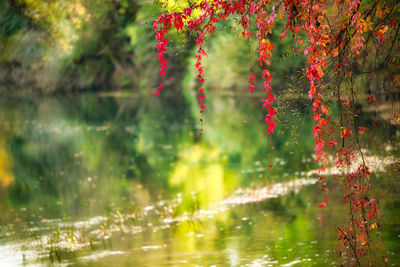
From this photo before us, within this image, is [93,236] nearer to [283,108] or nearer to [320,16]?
[283,108]

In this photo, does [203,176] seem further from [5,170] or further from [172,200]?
[5,170]

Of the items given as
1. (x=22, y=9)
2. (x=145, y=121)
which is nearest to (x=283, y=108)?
(x=145, y=121)

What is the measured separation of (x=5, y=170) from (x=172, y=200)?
23.0 ft

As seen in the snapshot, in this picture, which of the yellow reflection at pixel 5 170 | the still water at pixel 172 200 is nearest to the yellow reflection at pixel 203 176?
the still water at pixel 172 200

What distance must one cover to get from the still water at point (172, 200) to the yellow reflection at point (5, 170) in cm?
5

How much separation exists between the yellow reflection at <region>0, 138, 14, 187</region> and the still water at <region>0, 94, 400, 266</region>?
5cm

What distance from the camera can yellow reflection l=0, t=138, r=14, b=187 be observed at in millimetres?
17500

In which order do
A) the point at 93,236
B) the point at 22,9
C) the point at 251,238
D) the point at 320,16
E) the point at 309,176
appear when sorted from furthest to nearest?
the point at 22,9 < the point at 309,176 < the point at 93,236 < the point at 251,238 < the point at 320,16

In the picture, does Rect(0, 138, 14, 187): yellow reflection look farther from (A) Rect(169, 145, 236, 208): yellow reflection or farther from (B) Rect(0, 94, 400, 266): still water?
(A) Rect(169, 145, 236, 208): yellow reflection

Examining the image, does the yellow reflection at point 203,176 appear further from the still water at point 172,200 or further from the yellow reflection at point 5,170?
the yellow reflection at point 5,170

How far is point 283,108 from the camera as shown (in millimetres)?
6516

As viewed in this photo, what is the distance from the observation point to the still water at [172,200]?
1001 centimetres

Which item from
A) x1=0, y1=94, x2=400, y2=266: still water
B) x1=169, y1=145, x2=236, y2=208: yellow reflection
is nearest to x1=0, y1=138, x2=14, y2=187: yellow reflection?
x1=0, y1=94, x2=400, y2=266: still water

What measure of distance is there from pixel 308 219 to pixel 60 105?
117 feet
